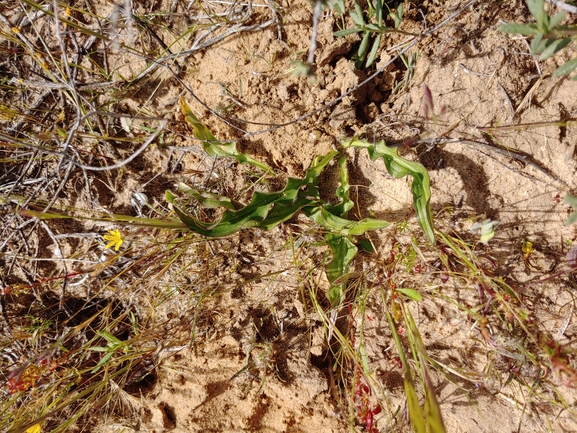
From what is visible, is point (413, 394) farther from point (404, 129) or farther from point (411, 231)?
point (404, 129)

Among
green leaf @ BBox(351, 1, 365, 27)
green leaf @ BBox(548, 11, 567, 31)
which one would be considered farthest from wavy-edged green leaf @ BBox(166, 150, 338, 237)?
green leaf @ BBox(548, 11, 567, 31)

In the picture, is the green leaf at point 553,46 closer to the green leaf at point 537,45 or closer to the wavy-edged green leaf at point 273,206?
the green leaf at point 537,45

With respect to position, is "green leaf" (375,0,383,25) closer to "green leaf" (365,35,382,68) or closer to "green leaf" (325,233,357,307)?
"green leaf" (365,35,382,68)

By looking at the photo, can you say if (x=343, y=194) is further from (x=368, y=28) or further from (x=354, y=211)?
(x=368, y=28)

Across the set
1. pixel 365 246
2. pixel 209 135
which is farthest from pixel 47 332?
pixel 365 246

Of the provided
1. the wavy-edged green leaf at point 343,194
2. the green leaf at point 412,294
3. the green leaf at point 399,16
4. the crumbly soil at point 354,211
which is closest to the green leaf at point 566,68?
the crumbly soil at point 354,211

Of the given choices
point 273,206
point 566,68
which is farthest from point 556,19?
point 273,206
